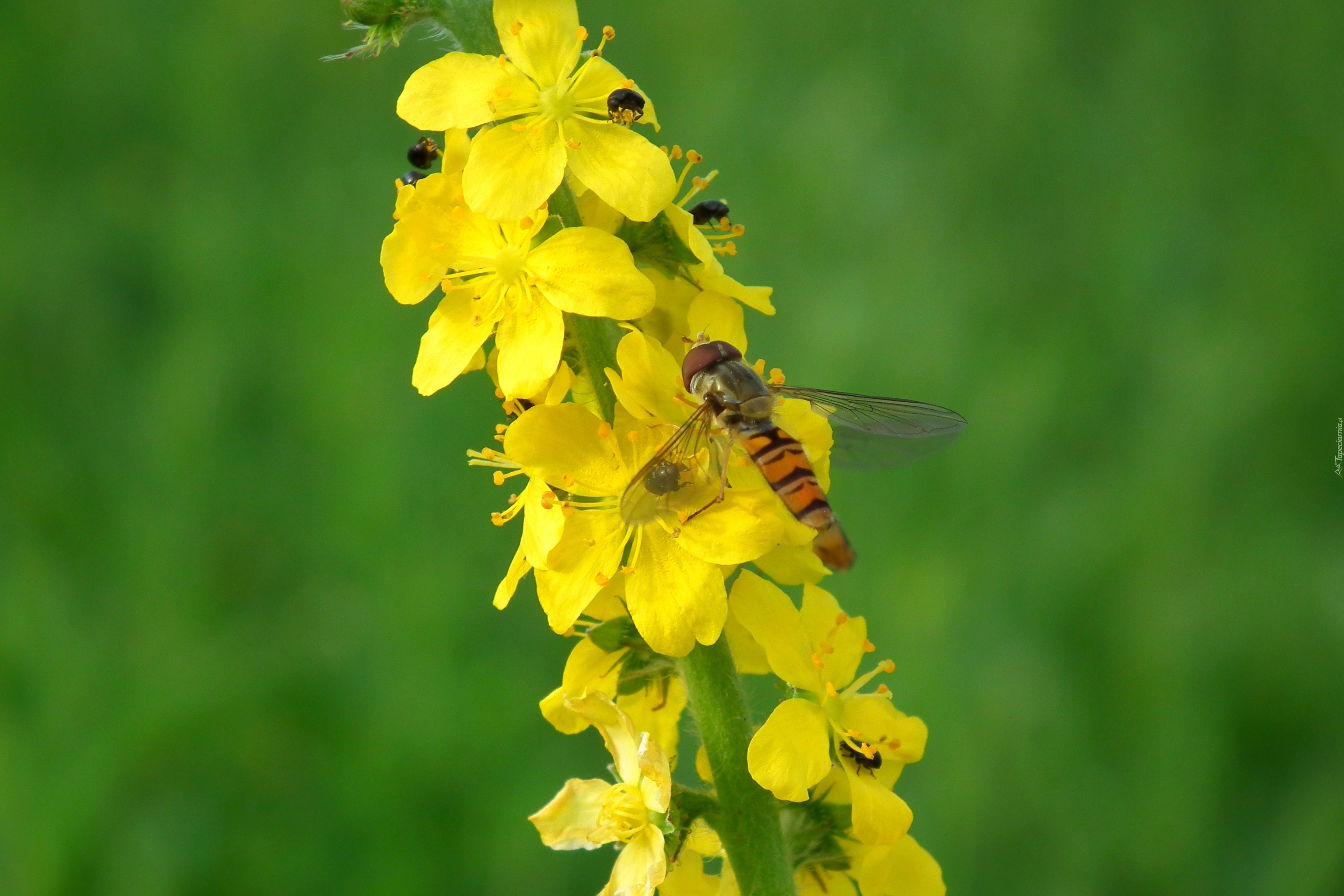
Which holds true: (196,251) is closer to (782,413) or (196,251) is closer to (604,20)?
(604,20)

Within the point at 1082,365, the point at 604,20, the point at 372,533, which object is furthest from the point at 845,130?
the point at 372,533

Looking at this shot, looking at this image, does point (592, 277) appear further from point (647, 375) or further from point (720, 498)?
point (720, 498)

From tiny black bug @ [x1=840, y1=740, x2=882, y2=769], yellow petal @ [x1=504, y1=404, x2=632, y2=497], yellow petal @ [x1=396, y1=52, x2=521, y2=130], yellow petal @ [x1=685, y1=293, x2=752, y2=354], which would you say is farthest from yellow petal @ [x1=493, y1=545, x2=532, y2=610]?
yellow petal @ [x1=396, y1=52, x2=521, y2=130]

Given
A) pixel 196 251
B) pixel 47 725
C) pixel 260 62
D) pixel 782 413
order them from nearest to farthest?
pixel 782 413 < pixel 47 725 < pixel 196 251 < pixel 260 62

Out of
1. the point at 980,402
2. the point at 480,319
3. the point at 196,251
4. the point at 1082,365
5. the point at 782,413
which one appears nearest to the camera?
the point at 480,319

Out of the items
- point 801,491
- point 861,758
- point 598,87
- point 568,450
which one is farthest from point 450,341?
point 861,758

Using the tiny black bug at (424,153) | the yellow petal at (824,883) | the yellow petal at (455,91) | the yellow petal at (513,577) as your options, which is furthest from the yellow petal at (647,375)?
the yellow petal at (824,883)

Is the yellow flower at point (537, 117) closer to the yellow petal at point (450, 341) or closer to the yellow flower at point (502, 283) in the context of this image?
the yellow flower at point (502, 283)
